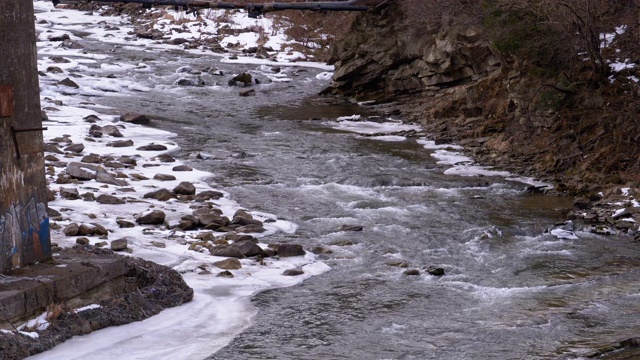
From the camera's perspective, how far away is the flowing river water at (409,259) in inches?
332

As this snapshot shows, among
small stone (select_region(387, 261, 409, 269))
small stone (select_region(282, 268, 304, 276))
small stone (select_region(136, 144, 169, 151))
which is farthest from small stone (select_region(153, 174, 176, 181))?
small stone (select_region(387, 261, 409, 269))

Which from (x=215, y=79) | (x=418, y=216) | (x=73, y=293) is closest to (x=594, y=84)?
(x=418, y=216)

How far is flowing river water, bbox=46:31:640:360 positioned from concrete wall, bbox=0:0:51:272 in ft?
6.68

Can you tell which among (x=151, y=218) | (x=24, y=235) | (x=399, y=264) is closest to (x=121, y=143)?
(x=151, y=218)

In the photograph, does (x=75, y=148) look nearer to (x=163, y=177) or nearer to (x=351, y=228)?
(x=163, y=177)

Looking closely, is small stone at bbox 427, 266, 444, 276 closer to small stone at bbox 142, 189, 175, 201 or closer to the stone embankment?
the stone embankment

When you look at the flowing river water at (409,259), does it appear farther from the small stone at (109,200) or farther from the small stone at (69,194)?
the small stone at (69,194)

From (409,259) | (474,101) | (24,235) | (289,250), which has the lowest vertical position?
(409,259)

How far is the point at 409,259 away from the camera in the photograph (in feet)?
36.9

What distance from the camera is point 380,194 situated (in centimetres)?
1466

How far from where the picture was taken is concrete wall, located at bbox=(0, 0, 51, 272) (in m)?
8.02

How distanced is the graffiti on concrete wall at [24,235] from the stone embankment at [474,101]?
753 centimetres

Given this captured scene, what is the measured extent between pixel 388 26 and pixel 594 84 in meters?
9.47

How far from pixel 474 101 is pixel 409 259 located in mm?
9803
